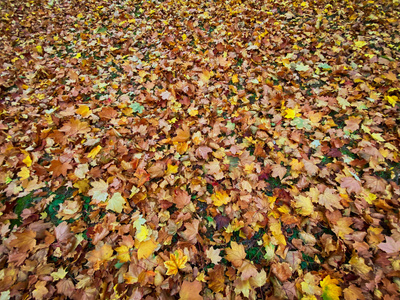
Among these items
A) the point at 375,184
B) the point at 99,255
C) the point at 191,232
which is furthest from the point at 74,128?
the point at 375,184

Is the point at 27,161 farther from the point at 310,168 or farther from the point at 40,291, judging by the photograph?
the point at 310,168

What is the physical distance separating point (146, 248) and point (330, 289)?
4.80ft

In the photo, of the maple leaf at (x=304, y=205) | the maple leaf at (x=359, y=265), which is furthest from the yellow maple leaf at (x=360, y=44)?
the maple leaf at (x=359, y=265)

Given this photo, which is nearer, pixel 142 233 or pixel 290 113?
pixel 142 233

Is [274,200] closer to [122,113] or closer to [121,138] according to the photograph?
[121,138]

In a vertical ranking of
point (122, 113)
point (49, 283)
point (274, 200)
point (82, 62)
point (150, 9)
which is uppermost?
point (150, 9)

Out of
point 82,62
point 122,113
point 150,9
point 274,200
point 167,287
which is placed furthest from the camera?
point 150,9

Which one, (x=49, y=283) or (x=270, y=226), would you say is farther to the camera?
(x=270, y=226)

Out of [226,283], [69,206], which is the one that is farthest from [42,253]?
[226,283]

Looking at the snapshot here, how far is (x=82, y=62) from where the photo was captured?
3.52 m

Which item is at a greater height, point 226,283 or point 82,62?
point 82,62

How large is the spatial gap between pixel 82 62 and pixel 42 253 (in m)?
3.11

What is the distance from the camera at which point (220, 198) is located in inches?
77.7

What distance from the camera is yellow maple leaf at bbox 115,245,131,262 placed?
168cm
